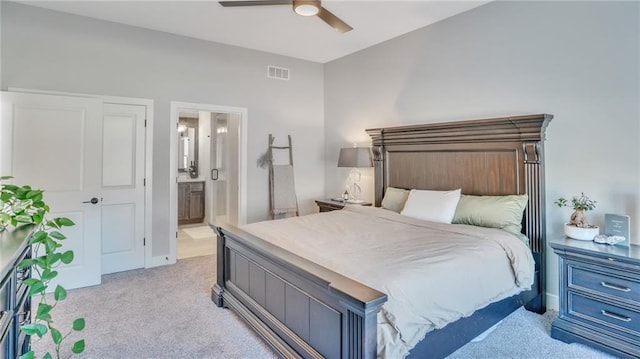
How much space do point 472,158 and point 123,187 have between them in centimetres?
394

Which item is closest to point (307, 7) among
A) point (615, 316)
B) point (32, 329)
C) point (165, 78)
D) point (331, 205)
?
point (165, 78)

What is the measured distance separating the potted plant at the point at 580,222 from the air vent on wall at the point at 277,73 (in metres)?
3.95

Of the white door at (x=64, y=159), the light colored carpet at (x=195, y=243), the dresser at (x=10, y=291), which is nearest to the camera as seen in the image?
the dresser at (x=10, y=291)

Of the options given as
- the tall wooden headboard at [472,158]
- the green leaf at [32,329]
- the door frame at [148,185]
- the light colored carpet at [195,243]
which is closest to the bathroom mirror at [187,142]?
the light colored carpet at [195,243]

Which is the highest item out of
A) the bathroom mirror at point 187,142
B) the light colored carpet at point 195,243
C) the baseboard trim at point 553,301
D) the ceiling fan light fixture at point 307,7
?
the ceiling fan light fixture at point 307,7

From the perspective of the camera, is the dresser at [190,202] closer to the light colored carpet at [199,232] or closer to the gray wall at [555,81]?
the light colored carpet at [199,232]

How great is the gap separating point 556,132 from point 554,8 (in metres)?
1.08

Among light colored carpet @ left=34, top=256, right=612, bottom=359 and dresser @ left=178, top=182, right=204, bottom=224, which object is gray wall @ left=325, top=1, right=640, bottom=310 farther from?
dresser @ left=178, top=182, right=204, bottom=224

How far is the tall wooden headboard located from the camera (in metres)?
3.03

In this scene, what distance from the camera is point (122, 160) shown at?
413 cm

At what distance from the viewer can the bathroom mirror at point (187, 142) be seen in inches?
305

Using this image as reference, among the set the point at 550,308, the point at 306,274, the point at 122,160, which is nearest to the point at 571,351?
the point at 550,308

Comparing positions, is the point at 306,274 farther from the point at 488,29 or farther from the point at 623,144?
the point at 488,29

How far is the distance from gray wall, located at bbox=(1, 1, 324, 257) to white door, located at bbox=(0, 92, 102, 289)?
314 mm
